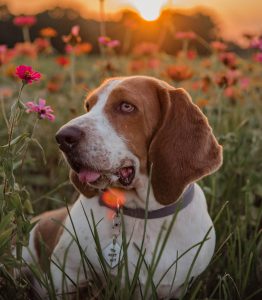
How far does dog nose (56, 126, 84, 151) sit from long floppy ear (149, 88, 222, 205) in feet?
1.55

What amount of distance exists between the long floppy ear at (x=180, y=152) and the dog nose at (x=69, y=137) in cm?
47

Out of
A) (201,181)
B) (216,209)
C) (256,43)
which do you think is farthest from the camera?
(256,43)

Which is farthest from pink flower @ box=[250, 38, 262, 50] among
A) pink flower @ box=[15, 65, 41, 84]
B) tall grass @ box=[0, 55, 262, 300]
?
pink flower @ box=[15, 65, 41, 84]

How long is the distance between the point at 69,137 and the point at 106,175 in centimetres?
31

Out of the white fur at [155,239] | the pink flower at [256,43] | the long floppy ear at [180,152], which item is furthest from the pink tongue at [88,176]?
the pink flower at [256,43]

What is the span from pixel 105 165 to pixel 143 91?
1.82 feet

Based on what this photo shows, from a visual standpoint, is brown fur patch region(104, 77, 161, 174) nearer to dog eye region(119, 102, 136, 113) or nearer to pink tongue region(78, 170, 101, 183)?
dog eye region(119, 102, 136, 113)

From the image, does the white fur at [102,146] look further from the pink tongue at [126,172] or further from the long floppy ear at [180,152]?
the long floppy ear at [180,152]

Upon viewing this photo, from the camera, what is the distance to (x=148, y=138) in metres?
3.20

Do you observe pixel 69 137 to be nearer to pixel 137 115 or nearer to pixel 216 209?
pixel 137 115

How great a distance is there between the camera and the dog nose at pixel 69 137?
2.84 m

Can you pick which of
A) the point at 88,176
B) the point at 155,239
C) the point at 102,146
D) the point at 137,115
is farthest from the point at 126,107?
the point at 155,239

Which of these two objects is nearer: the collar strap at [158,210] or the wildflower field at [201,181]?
the wildflower field at [201,181]

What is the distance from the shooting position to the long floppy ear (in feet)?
10.3
